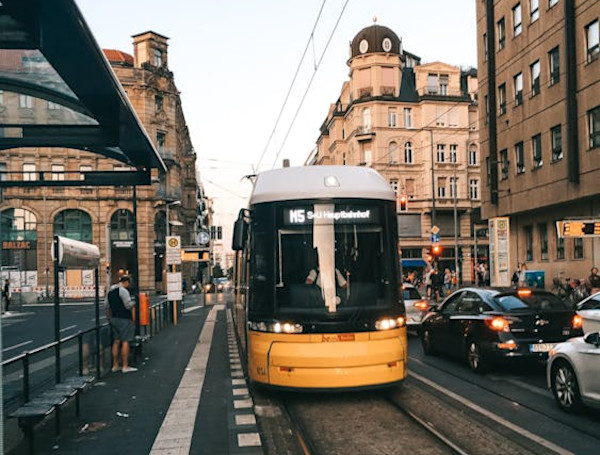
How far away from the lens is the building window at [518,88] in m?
33.1

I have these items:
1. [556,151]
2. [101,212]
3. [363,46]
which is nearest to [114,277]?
[101,212]

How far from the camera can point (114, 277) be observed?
64.2 meters

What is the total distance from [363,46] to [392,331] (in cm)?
5969

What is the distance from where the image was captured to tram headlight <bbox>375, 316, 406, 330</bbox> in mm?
9102

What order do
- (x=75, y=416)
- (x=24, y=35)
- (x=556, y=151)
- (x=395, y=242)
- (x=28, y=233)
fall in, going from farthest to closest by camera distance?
1. (x=28, y=233)
2. (x=556, y=151)
3. (x=395, y=242)
4. (x=75, y=416)
5. (x=24, y=35)

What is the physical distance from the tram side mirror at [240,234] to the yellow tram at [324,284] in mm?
318

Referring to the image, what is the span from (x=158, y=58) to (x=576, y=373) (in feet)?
194

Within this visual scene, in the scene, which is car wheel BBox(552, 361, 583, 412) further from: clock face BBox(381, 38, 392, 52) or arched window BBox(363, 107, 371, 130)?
clock face BBox(381, 38, 392, 52)

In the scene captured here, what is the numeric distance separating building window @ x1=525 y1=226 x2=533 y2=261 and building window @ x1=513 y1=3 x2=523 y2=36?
9926 millimetres

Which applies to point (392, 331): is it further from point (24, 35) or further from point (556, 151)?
point (556, 151)

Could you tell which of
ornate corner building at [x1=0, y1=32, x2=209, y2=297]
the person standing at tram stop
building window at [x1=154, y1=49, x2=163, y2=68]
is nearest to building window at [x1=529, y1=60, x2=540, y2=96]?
the person standing at tram stop

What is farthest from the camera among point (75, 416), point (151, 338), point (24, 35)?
point (151, 338)

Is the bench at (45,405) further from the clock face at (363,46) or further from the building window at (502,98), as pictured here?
the clock face at (363,46)

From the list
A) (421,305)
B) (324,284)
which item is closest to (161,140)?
(421,305)
